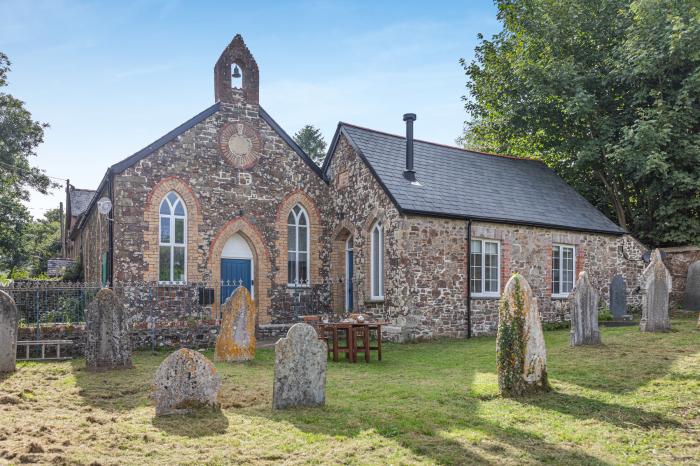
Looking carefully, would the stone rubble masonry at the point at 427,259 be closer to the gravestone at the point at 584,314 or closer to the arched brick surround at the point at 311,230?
the arched brick surround at the point at 311,230

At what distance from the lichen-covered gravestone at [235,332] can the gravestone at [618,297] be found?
12.7 m

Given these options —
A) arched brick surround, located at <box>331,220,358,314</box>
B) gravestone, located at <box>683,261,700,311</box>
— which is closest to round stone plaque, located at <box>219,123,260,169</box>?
arched brick surround, located at <box>331,220,358,314</box>

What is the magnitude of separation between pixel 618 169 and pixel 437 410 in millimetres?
20388

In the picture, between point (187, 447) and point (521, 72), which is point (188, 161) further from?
point (521, 72)

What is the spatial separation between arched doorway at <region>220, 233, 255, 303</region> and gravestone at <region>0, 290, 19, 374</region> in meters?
6.69

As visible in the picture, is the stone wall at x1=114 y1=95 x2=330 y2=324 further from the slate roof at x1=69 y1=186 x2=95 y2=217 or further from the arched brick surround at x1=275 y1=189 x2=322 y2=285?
the slate roof at x1=69 y1=186 x2=95 y2=217

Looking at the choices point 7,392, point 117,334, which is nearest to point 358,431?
point 7,392

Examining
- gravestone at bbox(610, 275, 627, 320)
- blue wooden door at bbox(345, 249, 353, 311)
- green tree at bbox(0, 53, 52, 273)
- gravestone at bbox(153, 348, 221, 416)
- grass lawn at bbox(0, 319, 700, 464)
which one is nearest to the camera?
grass lawn at bbox(0, 319, 700, 464)

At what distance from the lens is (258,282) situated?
18.0 m

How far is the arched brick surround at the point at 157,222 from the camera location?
16.3 m

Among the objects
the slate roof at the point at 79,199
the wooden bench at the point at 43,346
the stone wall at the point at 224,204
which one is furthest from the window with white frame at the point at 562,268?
the slate roof at the point at 79,199

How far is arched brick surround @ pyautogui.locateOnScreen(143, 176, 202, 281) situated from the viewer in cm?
1628

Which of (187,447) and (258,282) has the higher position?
(258,282)

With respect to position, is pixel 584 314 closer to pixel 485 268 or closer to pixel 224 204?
pixel 485 268
